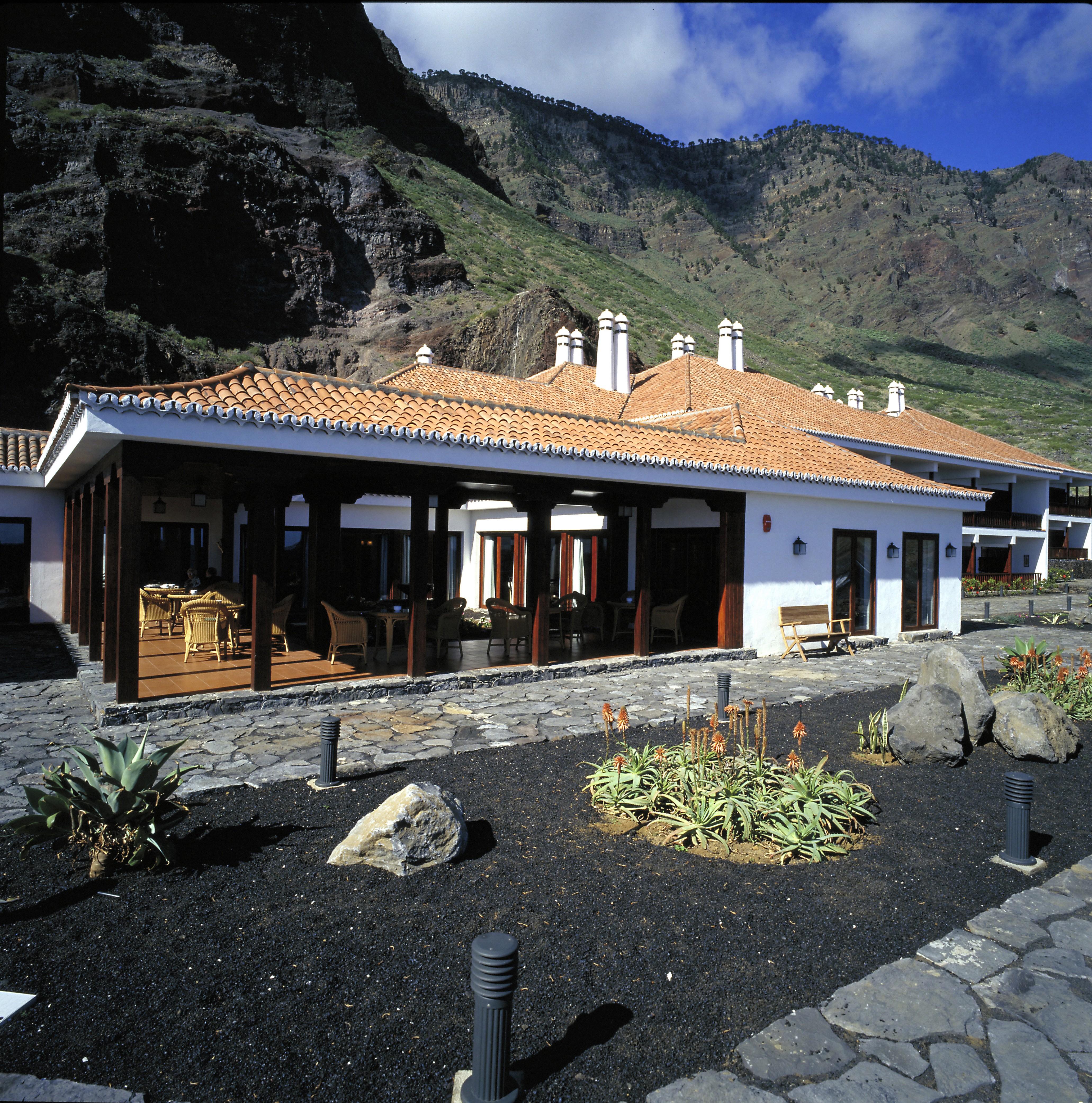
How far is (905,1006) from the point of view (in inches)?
122

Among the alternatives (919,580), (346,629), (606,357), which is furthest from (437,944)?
(606,357)

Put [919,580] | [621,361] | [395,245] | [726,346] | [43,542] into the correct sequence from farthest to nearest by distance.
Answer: [395,245], [726,346], [621,361], [43,542], [919,580]

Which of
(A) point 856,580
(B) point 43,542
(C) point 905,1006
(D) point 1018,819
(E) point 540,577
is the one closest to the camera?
(C) point 905,1006

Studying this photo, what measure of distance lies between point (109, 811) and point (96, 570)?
8132 millimetres

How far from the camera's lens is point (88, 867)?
4.24 meters

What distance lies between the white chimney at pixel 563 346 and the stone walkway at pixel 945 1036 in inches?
1008

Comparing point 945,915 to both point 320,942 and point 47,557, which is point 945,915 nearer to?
point 320,942

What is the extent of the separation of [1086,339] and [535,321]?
84.0 metres

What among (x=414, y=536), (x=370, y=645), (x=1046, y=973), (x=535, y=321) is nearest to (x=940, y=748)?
(x=1046, y=973)

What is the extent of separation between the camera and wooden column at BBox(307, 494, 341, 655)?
12.4 metres

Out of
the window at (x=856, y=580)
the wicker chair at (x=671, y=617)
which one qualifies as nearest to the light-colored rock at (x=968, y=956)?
the wicker chair at (x=671, y=617)

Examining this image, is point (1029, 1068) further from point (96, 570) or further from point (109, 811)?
point (96, 570)

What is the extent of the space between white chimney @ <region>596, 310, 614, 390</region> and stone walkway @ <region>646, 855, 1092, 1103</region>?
21839 mm

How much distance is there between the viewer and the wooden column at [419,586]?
9.35 metres
